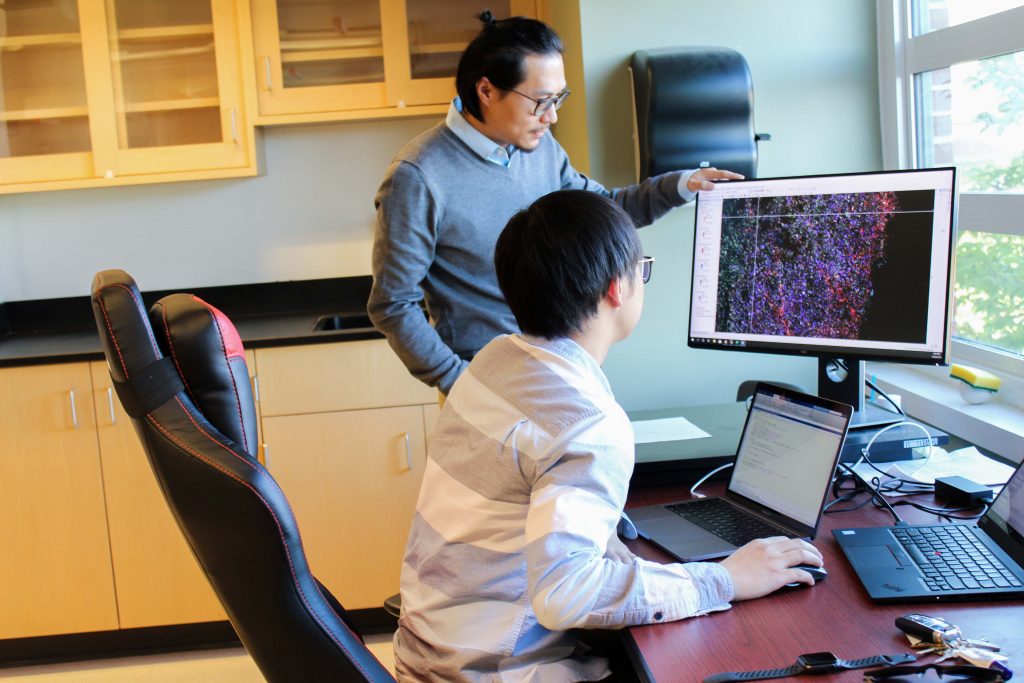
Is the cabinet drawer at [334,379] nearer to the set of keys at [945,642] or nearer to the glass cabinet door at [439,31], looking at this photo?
the glass cabinet door at [439,31]

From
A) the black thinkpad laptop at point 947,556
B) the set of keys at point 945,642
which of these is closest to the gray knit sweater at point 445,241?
the black thinkpad laptop at point 947,556

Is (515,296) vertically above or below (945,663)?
above

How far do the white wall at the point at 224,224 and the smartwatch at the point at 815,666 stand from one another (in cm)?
263

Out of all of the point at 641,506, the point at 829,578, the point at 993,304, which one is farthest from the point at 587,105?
the point at 829,578

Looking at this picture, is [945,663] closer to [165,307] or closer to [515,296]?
[515,296]

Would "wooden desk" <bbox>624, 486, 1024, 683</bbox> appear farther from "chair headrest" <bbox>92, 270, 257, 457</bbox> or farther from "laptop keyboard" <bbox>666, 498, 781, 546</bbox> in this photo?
"chair headrest" <bbox>92, 270, 257, 457</bbox>

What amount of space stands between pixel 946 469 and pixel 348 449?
177cm

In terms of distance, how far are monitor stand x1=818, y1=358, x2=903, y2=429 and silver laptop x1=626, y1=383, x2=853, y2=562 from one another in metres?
0.29

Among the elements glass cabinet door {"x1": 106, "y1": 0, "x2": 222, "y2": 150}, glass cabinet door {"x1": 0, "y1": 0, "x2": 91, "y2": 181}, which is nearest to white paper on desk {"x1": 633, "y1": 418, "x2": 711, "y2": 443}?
glass cabinet door {"x1": 106, "y1": 0, "x2": 222, "y2": 150}

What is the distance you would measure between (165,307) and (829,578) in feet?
2.87

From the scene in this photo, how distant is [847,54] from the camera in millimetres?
2539

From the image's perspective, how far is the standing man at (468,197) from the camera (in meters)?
2.02

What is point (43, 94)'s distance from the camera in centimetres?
315

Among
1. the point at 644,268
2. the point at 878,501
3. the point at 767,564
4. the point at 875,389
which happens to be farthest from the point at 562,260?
the point at 875,389
